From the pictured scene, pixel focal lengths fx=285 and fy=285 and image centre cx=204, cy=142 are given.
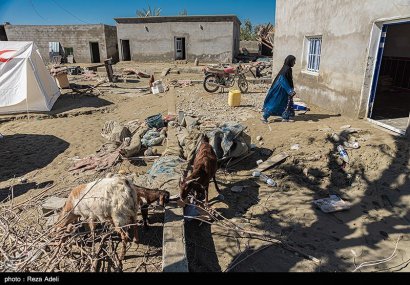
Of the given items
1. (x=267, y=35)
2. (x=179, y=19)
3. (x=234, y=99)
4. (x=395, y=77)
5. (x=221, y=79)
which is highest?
(x=179, y=19)

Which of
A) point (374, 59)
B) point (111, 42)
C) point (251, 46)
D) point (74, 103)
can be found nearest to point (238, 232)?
point (374, 59)

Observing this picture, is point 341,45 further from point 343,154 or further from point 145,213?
point 145,213

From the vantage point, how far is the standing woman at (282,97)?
6633 millimetres

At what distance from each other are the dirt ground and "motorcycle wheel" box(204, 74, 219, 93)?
3335 mm

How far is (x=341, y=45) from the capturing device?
7121 mm

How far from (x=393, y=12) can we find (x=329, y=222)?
4442 mm

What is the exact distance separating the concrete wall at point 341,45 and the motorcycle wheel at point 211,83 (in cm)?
315

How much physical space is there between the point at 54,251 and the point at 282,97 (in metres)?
5.67

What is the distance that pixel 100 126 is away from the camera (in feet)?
27.1

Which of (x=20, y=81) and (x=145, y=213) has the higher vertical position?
(x=20, y=81)

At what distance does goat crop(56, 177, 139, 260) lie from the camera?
3047mm

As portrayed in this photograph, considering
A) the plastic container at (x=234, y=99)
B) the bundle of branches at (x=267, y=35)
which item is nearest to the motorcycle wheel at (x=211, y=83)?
the plastic container at (x=234, y=99)

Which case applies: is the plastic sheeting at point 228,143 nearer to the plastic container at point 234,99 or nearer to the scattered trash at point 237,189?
the scattered trash at point 237,189

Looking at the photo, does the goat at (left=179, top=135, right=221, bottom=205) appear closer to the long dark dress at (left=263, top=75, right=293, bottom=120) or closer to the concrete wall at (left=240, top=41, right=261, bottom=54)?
the long dark dress at (left=263, top=75, right=293, bottom=120)
